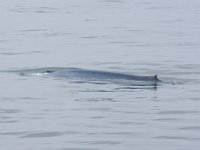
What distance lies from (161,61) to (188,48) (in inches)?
114

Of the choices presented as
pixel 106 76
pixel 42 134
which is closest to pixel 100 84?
pixel 106 76

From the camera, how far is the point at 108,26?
3075cm

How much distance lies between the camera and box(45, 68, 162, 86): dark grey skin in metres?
16.8

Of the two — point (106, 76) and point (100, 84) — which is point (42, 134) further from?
point (106, 76)

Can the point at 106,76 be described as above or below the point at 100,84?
above

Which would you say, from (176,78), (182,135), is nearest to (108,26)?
(176,78)

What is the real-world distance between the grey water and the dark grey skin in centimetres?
31

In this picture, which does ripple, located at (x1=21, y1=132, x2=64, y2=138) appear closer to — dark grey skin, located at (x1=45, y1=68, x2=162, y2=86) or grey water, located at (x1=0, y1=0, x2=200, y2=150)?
grey water, located at (x1=0, y1=0, x2=200, y2=150)

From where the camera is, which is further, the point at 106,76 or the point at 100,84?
the point at 106,76

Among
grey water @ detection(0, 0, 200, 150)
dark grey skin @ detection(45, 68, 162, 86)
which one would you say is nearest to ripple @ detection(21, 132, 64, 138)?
grey water @ detection(0, 0, 200, 150)

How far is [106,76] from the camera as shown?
17.4m

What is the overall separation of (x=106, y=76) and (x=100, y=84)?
651 millimetres

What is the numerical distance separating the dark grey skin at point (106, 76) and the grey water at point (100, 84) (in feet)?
1.03

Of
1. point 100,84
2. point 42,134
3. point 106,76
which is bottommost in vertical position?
point 42,134
